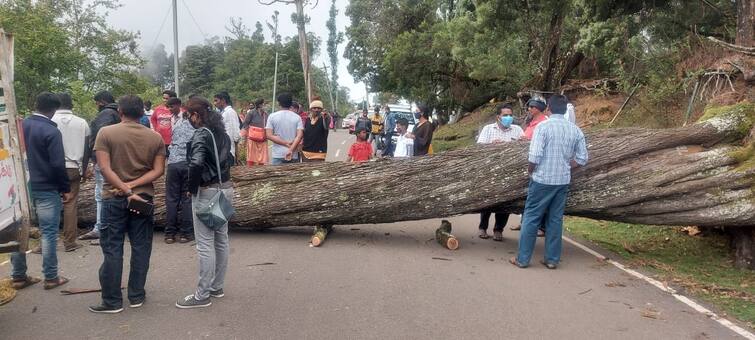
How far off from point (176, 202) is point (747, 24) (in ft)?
31.3

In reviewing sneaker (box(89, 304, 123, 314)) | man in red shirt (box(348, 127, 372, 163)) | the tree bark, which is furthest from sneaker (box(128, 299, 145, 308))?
the tree bark

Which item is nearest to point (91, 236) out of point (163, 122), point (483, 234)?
point (163, 122)

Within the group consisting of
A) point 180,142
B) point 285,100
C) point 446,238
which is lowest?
point 446,238

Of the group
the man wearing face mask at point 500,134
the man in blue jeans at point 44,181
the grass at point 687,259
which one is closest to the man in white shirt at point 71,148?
the man in blue jeans at point 44,181

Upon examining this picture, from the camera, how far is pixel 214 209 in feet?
15.3

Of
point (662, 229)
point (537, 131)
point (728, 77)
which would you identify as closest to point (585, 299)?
point (537, 131)

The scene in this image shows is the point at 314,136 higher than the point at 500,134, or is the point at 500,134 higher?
the point at 500,134

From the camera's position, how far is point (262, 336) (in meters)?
4.18

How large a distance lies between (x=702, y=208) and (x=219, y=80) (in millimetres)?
63294

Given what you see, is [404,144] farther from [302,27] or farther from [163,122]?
[302,27]

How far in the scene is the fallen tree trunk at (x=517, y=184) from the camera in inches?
257

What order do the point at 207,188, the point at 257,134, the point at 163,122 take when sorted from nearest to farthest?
the point at 207,188 → the point at 163,122 → the point at 257,134

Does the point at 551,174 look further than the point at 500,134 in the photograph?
No

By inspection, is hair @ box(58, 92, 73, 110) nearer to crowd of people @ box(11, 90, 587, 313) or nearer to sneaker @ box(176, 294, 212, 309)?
crowd of people @ box(11, 90, 587, 313)
